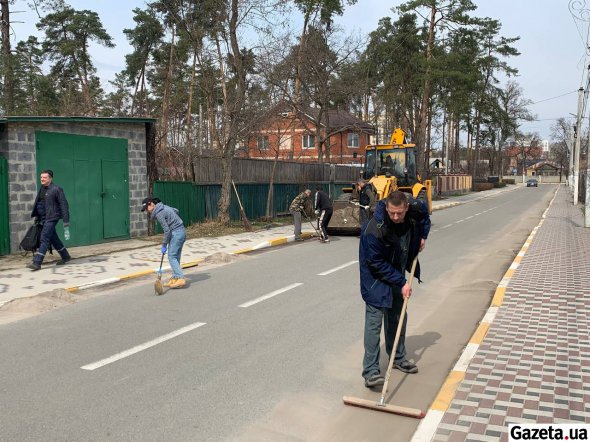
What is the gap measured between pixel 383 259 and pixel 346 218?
12.8 meters

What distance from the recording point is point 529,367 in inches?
203

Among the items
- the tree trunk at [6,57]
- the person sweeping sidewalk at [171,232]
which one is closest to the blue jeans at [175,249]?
the person sweeping sidewalk at [171,232]

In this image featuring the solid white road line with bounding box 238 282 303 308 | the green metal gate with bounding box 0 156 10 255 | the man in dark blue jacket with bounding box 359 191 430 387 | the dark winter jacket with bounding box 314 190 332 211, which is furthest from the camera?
the dark winter jacket with bounding box 314 190 332 211

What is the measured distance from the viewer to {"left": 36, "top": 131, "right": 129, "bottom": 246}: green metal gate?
44.3ft

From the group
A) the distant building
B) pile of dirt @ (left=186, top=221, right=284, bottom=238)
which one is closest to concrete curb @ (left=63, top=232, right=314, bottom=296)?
pile of dirt @ (left=186, top=221, right=284, bottom=238)

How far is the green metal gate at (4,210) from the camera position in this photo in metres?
12.2

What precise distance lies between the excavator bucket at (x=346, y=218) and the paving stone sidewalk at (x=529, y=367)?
810 centimetres

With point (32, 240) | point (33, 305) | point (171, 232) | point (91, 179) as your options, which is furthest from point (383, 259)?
point (91, 179)

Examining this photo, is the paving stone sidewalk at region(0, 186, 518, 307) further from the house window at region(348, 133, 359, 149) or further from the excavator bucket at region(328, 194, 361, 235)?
the house window at region(348, 133, 359, 149)

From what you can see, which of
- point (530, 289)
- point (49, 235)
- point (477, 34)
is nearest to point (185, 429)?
point (530, 289)

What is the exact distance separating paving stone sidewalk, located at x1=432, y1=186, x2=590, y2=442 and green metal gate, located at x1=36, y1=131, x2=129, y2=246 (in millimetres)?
10665

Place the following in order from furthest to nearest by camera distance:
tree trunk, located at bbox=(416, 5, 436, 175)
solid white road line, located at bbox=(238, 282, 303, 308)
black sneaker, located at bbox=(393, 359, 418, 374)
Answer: tree trunk, located at bbox=(416, 5, 436, 175) < solid white road line, located at bbox=(238, 282, 303, 308) < black sneaker, located at bbox=(393, 359, 418, 374)

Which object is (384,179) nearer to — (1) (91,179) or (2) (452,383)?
(1) (91,179)

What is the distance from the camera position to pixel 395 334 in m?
5.20
